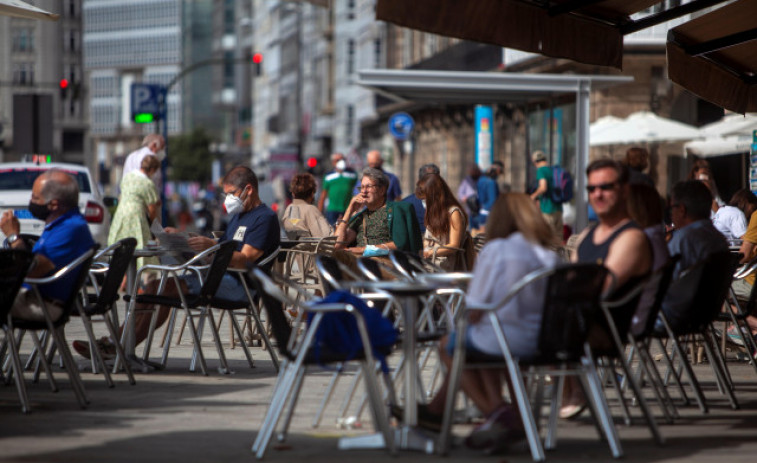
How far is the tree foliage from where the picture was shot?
139 metres

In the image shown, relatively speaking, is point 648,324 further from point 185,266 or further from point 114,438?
point 185,266

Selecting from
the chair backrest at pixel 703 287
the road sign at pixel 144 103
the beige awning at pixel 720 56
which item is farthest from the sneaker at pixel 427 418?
the road sign at pixel 144 103

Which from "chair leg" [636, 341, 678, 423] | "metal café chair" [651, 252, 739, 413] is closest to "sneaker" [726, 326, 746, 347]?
"metal café chair" [651, 252, 739, 413]

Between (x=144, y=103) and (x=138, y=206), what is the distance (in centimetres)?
1390

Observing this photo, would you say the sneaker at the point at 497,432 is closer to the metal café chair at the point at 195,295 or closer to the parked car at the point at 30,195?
the metal café chair at the point at 195,295

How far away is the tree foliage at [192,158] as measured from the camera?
13912 cm

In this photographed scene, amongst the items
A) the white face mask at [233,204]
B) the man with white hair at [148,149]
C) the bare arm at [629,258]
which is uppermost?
the man with white hair at [148,149]

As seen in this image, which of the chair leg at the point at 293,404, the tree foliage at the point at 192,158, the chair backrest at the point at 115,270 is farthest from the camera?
the tree foliage at the point at 192,158

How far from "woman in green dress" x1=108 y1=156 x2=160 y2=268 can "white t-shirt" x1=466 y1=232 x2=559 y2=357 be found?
860cm

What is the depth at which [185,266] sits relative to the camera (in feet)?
32.2

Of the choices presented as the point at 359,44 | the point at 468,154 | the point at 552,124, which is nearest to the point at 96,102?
the point at 359,44

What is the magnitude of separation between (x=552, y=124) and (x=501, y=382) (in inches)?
630

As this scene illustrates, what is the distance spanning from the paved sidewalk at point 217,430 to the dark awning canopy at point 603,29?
8.10 ft

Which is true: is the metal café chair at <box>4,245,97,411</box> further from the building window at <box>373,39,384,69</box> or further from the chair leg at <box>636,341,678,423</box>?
the building window at <box>373,39,384,69</box>
